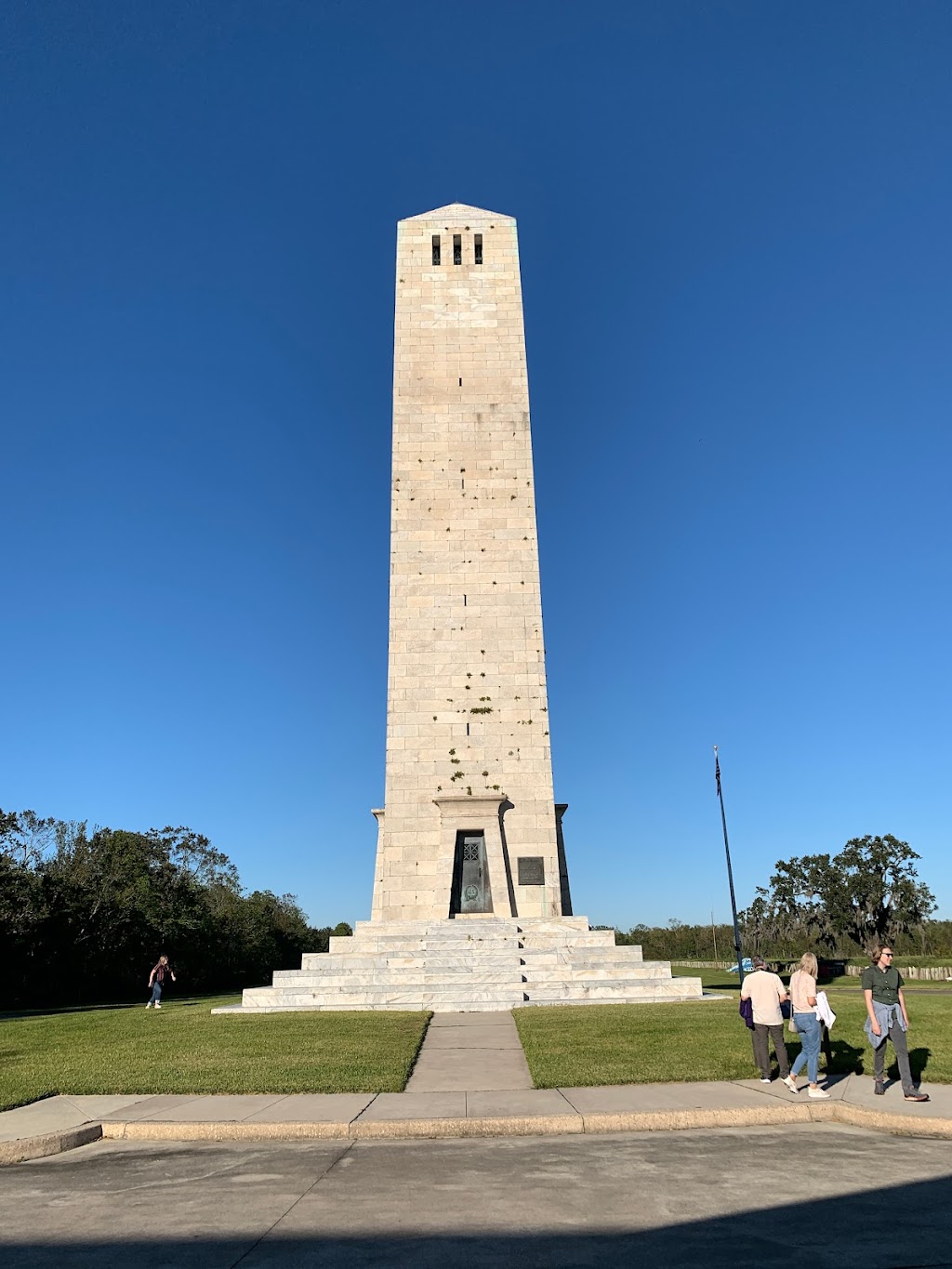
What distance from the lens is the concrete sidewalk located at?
27.8 ft

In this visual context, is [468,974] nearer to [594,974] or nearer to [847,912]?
[594,974]

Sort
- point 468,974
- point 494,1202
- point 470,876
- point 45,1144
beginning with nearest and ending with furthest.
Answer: point 494,1202 → point 45,1144 → point 468,974 → point 470,876

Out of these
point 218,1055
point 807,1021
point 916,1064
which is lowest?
point 916,1064

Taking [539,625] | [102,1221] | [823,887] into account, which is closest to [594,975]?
[539,625]

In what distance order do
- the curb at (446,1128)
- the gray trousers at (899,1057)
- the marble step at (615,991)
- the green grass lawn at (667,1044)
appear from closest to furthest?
the curb at (446,1128)
the gray trousers at (899,1057)
the green grass lawn at (667,1044)
the marble step at (615,991)

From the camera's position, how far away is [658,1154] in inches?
297

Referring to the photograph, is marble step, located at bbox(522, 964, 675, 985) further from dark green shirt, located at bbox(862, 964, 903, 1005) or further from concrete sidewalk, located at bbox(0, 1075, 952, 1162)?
concrete sidewalk, located at bbox(0, 1075, 952, 1162)

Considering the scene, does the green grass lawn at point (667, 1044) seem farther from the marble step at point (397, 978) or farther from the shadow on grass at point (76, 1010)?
the shadow on grass at point (76, 1010)

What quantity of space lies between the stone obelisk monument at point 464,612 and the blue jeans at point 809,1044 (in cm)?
1758

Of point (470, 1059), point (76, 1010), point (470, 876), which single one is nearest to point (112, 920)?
point (76, 1010)

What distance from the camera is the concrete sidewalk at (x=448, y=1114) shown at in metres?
8.46

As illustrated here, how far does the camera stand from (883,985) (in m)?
10.5

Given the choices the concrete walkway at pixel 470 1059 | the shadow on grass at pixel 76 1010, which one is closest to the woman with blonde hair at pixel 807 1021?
the concrete walkway at pixel 470 1059

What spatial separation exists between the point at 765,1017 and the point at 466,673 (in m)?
19.9
